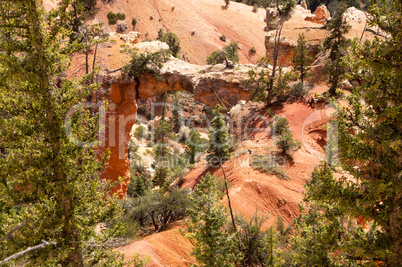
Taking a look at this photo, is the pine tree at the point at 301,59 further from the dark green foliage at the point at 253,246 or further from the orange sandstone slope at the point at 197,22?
the orange sandstone slope at the point at 197,22

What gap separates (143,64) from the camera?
21.7m

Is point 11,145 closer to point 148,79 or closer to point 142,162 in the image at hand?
point 148,79

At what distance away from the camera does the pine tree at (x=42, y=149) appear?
5.90 m

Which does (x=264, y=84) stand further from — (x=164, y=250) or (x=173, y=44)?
(x=173, y=44)

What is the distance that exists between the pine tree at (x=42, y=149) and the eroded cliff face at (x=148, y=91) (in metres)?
15.2

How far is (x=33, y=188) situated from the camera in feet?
20.0

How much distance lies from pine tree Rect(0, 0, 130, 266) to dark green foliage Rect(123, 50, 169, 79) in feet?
48.9

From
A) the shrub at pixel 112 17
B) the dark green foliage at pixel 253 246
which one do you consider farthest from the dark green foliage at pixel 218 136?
the shrub at pixel 112 17

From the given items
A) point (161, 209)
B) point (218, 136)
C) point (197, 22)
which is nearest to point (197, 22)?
point (197, 22)

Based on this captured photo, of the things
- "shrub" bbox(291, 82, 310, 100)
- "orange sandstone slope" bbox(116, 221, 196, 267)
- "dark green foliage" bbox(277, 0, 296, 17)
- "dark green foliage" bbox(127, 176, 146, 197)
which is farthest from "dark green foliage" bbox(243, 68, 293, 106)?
"orange sandstone slope" bbox(116, 221, 196, 267)

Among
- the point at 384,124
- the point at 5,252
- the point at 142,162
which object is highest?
the point at 384,124

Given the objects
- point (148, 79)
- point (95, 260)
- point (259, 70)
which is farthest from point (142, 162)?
point (95, 260)

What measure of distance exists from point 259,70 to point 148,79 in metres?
9.50

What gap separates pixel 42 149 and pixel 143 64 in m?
16.4
